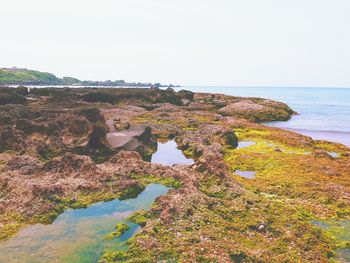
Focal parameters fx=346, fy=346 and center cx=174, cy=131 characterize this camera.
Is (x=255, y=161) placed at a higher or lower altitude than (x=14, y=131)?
lower

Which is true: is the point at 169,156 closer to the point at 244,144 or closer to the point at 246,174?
the point at 246,174

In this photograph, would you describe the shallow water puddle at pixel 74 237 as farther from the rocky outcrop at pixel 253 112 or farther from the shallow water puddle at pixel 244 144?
the rocky outcrop at pixel 253 112

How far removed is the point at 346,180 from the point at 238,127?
33.9 metres

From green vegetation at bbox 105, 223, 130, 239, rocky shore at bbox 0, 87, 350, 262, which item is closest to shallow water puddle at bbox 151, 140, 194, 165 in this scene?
rocky shore at bbox 0, 87, 350, 262

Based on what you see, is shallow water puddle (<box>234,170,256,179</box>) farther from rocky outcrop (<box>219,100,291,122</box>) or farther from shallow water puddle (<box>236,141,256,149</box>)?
rocky outcrop (<box>219,100,291,122</box>)

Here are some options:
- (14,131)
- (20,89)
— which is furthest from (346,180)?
(20,89)

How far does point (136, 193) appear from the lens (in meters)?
26.2

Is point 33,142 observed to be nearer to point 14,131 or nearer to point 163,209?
point 14,131

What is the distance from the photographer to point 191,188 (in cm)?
2488

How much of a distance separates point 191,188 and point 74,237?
29.4 feet

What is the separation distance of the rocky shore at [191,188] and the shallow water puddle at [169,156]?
3.39 ft

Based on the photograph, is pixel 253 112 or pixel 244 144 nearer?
pixel 244 144

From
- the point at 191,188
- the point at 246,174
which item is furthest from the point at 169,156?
the point at 191,188

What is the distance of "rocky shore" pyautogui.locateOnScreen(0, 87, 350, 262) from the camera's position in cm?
1817
